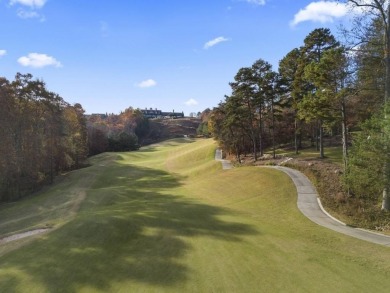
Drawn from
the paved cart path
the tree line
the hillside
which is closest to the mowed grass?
the paved cart path

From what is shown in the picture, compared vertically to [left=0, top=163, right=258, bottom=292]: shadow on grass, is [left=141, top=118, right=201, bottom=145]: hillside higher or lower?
higher

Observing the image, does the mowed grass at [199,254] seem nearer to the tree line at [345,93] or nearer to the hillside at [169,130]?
the tree line at [345,93]

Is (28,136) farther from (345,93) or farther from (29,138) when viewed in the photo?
(345,93)

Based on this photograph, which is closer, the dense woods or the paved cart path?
the paved cart path

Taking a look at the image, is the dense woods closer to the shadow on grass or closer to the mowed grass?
the mowed grass

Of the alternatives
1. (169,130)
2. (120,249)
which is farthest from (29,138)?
(169,130)

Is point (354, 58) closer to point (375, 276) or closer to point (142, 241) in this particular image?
point (375, 276)
